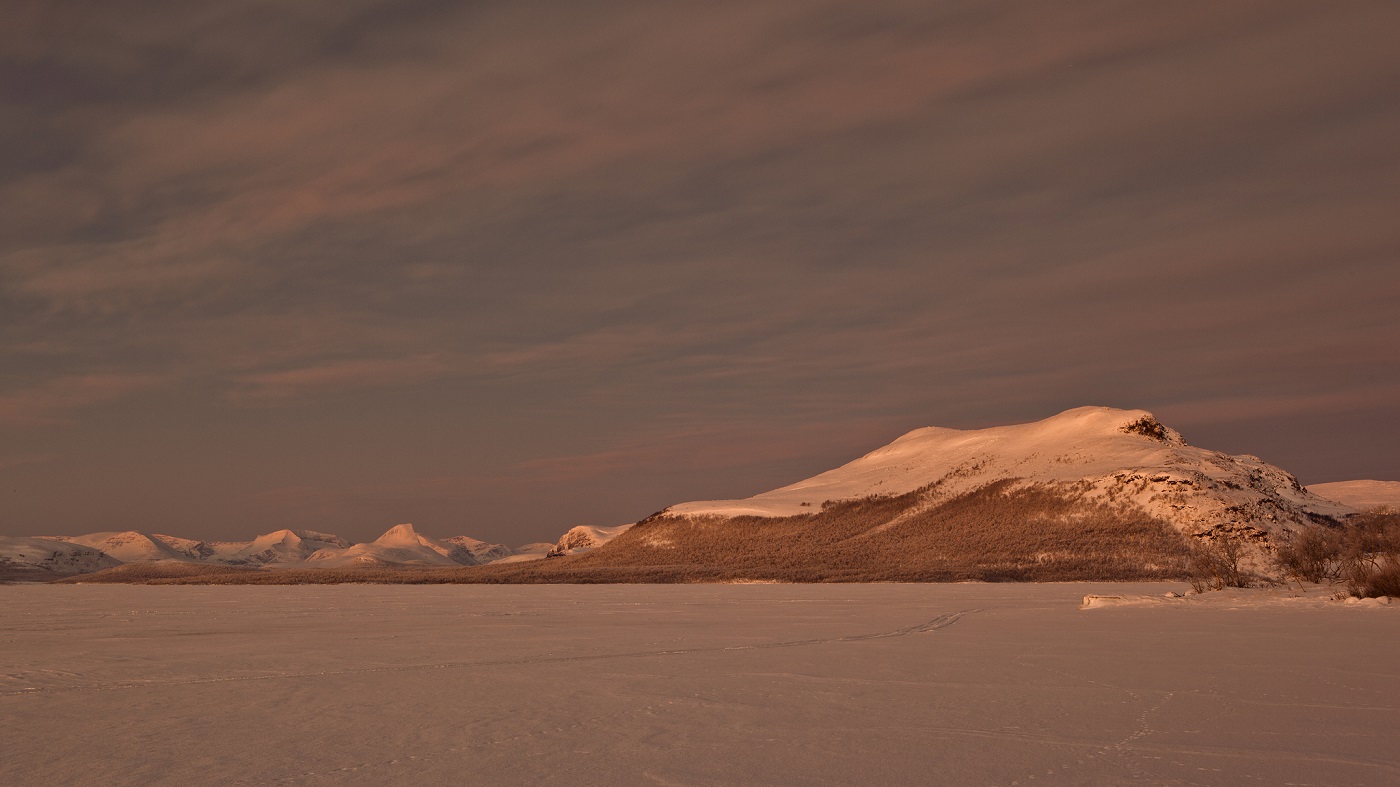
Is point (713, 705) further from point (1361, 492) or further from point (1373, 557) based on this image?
point (1361, 492)

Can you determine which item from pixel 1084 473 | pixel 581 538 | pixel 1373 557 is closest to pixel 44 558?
pixel 581 538

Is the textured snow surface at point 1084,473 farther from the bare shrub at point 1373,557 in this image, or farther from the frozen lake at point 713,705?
the frozen lake at point 713,705

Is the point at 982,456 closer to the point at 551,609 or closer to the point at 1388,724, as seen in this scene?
the point at 551,609

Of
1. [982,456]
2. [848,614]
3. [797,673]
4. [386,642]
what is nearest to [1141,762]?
[797,673]

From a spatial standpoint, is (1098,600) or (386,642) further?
(1098,600)

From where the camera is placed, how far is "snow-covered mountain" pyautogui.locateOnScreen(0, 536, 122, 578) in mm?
131375

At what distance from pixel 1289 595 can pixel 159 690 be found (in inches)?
1108

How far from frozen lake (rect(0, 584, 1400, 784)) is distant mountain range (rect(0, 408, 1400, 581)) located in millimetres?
39355

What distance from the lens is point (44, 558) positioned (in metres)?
141

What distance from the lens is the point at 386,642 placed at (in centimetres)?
1619

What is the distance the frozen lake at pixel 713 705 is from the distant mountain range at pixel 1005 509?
1549 inches

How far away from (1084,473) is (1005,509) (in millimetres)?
6048

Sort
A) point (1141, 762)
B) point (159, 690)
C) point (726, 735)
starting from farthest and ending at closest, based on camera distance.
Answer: point (159, 690)
point (726, 735)
point (1141, 762)

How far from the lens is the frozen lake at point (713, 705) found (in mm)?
6738
